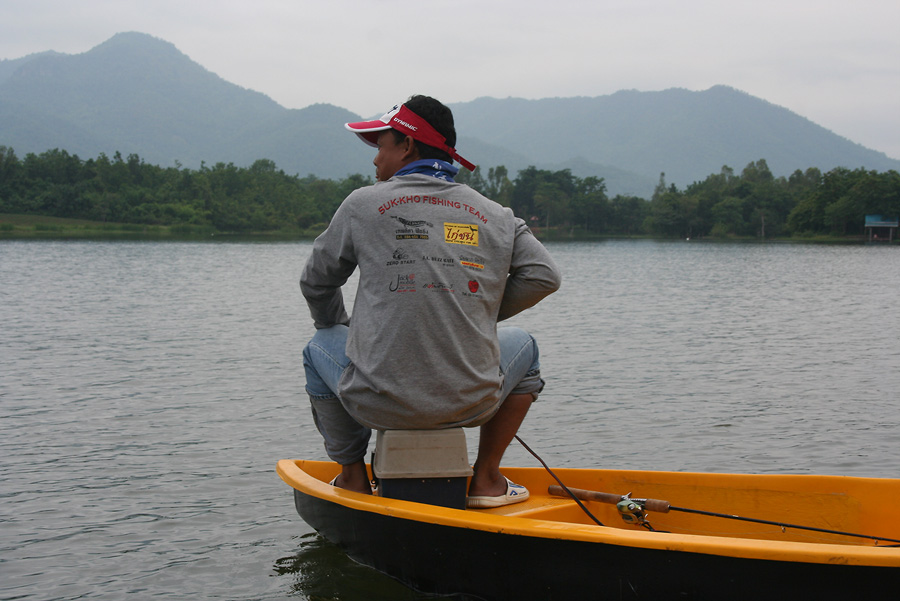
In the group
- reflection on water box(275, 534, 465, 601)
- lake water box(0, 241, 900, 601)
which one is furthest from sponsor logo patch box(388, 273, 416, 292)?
lake water box(0, 241, 900, 601)

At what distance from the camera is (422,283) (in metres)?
3.47

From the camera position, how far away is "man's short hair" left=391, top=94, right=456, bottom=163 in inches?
146

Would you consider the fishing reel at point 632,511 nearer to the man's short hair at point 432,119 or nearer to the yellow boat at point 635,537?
the yellow boat at point 635,537

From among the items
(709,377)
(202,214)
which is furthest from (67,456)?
(202,214)

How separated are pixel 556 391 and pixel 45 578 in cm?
716

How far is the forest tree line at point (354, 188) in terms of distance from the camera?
434 ft

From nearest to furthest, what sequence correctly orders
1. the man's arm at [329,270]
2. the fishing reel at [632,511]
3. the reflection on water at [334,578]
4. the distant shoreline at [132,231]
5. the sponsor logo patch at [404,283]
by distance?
the sponsor logo patch at [404,283], the man's arm at [329,270], the fishing reel at [632,511], the reflection on water at [334,578], the distant shoreline at [132,231]

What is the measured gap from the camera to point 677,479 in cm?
456

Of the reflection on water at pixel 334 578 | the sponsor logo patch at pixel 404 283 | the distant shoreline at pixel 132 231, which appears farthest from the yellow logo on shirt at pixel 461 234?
the distant shoreline at pixel 132 231

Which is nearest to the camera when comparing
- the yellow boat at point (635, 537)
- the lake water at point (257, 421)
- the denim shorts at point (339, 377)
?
the yellow boat at point (635, 537)

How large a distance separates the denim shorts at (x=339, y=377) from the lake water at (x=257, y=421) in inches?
34.8

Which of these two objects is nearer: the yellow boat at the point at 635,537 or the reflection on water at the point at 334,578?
the yellow boat at the point at 635,537

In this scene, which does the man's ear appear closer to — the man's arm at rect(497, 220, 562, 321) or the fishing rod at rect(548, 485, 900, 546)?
the man's arm at rect(497, 220, 562, 321)

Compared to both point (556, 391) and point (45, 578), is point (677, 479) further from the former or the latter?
point (556, 391)
